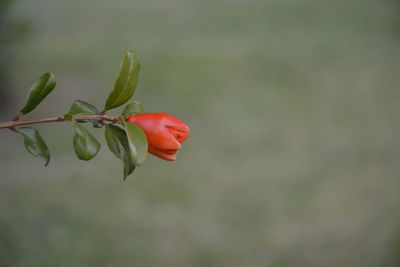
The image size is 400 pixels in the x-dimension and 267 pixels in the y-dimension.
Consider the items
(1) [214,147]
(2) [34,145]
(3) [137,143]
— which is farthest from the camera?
(1) [214,147]

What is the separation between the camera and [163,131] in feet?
2.40

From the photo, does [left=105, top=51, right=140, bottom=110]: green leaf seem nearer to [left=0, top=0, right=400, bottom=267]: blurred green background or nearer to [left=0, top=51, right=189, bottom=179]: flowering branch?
[left=0, top=51, right=189, bottom=179]: flowering branch

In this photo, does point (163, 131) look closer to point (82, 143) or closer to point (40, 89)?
point (82, 143)

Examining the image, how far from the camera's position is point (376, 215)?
10.7ft

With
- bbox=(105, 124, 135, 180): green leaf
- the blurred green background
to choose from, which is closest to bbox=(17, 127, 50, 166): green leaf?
bbox=(105, 124, 135, 180): green leaf

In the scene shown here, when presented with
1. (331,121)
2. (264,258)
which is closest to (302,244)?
(264,258)

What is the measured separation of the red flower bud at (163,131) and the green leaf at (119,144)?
0.11ft

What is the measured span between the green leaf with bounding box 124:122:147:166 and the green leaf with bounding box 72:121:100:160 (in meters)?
0.06

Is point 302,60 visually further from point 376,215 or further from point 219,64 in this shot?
point 376,215

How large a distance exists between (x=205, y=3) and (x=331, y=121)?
10.9 feet

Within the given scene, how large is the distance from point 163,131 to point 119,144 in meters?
0.08

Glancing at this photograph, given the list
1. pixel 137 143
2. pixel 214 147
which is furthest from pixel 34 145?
pixel 214 147

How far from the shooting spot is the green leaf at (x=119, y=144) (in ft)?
2.52

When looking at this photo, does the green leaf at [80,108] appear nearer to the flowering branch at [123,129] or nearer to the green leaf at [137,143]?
the flowering branch at [123,129]
